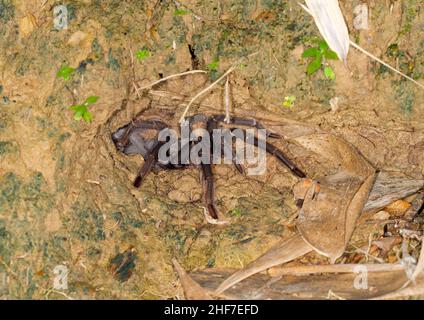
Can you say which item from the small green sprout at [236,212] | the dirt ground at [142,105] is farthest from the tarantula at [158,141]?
the small green sprout at [236,212]

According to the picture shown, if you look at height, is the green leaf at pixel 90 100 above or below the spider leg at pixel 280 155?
above

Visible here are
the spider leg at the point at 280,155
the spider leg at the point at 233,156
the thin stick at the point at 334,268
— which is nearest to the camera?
the thin stick at the point at 334,268

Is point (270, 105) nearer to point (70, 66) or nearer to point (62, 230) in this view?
point (70, 66)

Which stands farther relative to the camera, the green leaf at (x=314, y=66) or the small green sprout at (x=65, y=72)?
the green leaf at (x=314, y=66)

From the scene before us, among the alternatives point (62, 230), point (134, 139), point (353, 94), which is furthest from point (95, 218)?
point (353, 94)

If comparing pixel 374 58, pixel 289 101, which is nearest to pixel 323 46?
pixel 374 58

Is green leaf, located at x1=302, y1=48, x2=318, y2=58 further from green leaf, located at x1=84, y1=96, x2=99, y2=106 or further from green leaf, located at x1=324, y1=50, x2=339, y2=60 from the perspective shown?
green leaf, located at x1=84, y1=96, x2=99, y2=106

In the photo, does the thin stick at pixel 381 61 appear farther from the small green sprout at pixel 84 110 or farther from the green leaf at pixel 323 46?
the small green sprout at pixel 84 110
